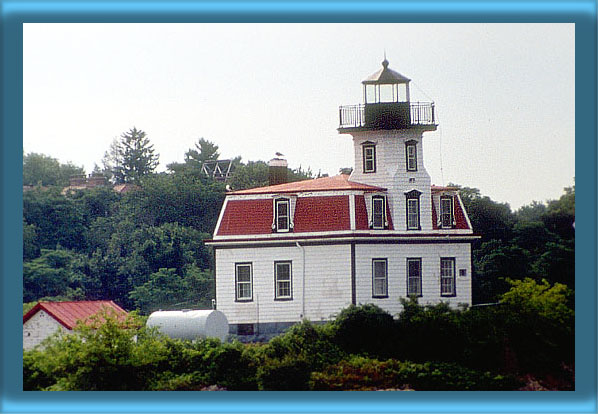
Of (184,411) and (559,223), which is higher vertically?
(559,223)

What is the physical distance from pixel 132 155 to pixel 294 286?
10.9ft

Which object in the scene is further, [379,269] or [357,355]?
[379,269]

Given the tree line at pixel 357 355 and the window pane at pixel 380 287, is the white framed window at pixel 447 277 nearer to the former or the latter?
the tree line at pixel 357 355

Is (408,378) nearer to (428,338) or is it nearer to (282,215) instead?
(428,338)

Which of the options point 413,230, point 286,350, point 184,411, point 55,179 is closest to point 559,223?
point 413,230

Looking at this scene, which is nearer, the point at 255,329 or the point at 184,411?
the point at 184,411

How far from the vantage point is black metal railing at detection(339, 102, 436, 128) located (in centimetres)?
2031

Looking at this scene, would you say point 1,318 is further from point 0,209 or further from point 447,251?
point 447,251

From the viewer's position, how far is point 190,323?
20.4 m

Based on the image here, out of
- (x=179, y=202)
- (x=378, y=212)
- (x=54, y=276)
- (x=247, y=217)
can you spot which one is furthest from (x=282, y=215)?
(x=54, y=276)

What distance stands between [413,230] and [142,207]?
14.5ft

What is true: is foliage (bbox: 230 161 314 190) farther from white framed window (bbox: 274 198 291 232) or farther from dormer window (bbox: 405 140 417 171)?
dormer window (bbox: 405 140 417 171)

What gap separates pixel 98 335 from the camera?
19.8m

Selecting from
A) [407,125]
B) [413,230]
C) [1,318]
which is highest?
[407,125]
